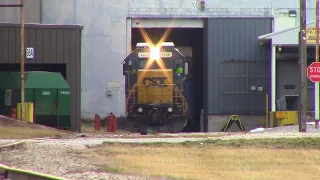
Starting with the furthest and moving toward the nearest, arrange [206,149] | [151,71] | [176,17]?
[176,17] → [151,71] → [206,149]

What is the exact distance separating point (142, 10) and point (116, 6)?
1704mm

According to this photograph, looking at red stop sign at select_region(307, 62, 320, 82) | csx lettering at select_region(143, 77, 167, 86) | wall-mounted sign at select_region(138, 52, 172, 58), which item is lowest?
csx lettering at select_region(143, 77, 167, 86)

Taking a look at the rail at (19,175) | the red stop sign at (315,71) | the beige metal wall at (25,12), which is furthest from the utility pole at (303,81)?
the beige metal wall at (25,12)

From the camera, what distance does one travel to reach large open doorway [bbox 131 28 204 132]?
44144 mm

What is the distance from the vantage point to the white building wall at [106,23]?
4238cm

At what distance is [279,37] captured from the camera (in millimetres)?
38562

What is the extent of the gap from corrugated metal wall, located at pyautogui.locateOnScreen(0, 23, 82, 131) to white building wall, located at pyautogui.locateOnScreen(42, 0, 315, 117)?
26.3 feet

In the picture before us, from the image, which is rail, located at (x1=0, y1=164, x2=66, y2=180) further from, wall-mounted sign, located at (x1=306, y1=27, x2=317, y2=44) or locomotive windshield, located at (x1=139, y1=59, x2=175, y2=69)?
wall-mounted sign, located at (x1=306, y1=27, x2=317, y2=44)

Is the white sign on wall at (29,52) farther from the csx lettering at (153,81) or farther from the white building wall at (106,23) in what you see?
the white building wall at (106,23)

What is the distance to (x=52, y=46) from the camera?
3428 centimetres

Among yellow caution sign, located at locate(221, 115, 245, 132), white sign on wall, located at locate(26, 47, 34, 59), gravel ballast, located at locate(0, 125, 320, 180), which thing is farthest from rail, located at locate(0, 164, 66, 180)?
yellow caution sign, located at locate(221, 115, 245, 132)

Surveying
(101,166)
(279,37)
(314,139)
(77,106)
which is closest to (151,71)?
(77,106)

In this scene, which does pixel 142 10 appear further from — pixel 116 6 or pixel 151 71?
pixel 151 71

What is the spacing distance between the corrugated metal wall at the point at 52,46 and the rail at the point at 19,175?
20.8 metres
